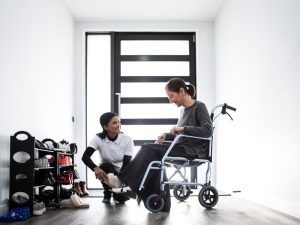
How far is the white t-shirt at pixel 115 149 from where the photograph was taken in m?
3.83

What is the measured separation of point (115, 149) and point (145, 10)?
2560mm

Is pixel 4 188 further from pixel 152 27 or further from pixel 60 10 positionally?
pixel 152 27

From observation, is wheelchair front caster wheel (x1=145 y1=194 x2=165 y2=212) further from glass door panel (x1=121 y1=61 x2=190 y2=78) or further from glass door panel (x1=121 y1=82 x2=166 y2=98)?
glass door panel (x1=121 y1=61 x2=190 y2=78)

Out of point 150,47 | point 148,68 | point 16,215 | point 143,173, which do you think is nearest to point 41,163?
point 16,215

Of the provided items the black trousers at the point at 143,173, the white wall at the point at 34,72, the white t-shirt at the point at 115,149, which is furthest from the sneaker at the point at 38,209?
the white t-shirt at the point at 115,149

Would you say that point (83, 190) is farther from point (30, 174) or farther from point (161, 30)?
point (161, 30)

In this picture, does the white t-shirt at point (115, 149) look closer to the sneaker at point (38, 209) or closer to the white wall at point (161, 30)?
the sneaker at point (38, 209)

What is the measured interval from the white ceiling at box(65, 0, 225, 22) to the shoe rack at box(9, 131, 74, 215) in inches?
98.6

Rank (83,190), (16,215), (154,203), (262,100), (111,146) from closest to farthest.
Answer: (16,215) < (154,203) < (262,100) < (111,146) < (83,190)

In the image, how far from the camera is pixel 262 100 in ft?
12.1

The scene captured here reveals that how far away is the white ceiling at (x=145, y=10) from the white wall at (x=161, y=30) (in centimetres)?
9

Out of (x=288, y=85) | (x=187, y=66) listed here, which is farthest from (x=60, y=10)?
(x=288, y=85)

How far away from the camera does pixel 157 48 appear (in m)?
6.13

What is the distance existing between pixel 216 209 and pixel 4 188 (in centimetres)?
162
